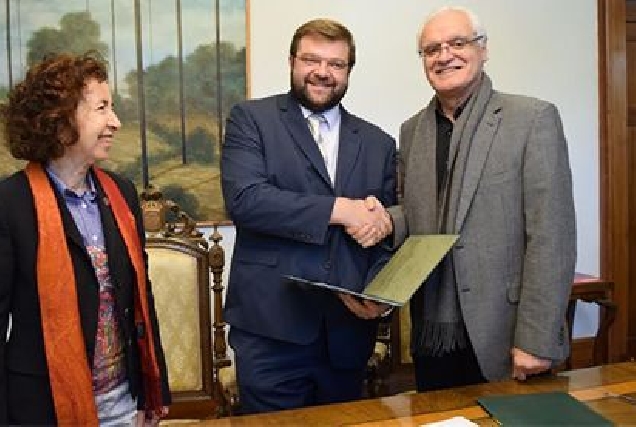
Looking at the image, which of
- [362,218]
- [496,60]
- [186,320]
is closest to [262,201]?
[362,218]

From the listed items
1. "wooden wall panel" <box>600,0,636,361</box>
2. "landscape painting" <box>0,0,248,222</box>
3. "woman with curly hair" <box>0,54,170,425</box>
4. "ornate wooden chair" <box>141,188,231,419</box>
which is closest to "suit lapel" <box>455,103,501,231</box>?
"woman with curly hair" <box>0,54,170,425</box>

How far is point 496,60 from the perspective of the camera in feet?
12.0

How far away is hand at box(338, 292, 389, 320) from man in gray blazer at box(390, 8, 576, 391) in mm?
124

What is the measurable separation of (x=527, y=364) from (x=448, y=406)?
30cm

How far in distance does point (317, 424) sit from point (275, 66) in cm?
217

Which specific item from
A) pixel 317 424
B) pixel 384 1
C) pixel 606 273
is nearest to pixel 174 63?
pixel 384 1

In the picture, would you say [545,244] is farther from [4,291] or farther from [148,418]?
[4,291]

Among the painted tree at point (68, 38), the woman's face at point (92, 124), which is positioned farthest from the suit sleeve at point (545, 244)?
the painted tree at point (68, 38)

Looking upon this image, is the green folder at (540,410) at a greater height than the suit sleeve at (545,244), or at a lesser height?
lesser

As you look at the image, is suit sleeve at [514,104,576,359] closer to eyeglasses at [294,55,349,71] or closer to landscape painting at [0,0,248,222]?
eyeglasses at [294,55,349,71]

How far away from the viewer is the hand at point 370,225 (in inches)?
69.1

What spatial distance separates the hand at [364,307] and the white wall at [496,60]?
148cm

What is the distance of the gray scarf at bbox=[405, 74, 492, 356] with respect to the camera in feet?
5.73

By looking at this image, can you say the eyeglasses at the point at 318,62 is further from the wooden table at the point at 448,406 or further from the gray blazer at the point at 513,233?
the wooden table at the point at 448,406
